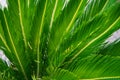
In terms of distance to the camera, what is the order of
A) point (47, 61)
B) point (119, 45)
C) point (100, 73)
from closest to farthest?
point (100, 73) < point (47, 61) < point (119, 45)

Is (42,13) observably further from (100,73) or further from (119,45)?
(119,45)

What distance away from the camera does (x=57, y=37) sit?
1528 millimetres

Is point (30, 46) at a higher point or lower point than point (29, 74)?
higher

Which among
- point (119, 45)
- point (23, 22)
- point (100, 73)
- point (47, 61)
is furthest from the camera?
point (119, 45)

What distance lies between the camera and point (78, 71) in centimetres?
144

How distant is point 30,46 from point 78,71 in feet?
1.06

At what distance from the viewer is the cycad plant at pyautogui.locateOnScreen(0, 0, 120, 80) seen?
4.65ft

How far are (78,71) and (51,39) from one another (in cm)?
24

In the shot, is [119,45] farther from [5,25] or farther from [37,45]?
[5,25]

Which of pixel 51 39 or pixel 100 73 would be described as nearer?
pixel 100 73

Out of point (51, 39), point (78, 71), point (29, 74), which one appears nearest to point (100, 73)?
point (78, 71)

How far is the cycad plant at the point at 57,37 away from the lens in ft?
4.65

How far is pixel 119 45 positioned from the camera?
1742 millimetres

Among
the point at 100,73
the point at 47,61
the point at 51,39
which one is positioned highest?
the point at 51,39
